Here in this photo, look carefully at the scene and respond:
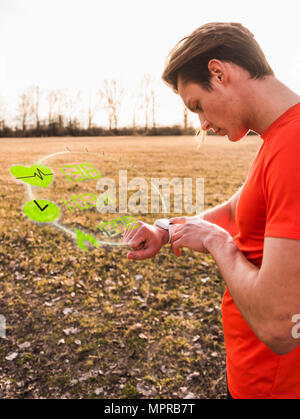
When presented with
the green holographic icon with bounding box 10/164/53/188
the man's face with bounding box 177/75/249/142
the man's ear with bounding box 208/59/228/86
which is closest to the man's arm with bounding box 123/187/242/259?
the man's face with bounding box 177/75/249/142

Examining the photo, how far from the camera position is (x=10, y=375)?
3.57 meters

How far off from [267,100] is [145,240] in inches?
38.0

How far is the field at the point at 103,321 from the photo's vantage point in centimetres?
350

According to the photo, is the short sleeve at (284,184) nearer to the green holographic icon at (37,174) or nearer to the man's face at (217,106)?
the man's face at (217,106)

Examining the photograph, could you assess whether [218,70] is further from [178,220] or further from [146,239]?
[146,239]

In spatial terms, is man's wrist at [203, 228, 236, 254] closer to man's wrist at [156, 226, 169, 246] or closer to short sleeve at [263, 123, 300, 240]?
short sleeve at [263, 123, 300, 240]

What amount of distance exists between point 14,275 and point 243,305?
16.5 feet

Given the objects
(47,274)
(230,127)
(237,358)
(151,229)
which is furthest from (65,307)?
(230,127)

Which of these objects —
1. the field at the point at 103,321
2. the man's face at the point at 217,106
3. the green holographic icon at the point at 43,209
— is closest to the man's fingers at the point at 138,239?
the field at the point at 103,321

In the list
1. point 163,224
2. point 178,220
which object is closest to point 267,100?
point 178,220

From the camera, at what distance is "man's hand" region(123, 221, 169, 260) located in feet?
6.18

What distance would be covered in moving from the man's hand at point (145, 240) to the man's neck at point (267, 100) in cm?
81
